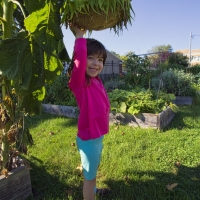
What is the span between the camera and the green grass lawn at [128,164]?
224 centimetres

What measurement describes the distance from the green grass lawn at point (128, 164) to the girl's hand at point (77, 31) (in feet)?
4.85

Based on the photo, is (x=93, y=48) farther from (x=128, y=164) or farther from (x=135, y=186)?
(x=128, y=164)

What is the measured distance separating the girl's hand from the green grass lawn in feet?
4.85

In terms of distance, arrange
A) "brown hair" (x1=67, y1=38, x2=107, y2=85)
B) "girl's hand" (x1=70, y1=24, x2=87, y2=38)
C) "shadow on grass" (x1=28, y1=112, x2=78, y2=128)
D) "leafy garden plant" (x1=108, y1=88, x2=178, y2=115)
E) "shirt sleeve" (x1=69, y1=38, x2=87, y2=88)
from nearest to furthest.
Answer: "girl's hand" (x1=70, y1=24, x2=87, y2=38) → "shirt sleeve" (x1=69, y1=38, x2=87, y2=88) → "brown hair" (x1=67, y1=38, x2=107, y2=85) → "leafy garden plant" (x1=108, y1=88, x2=178, y2=115) → "shadow on grass" (x1=28, y1=112, x2=78, y2=128)

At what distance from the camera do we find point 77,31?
1419 mm

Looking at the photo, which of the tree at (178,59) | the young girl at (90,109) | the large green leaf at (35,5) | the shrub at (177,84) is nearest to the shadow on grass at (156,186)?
the young girl at (90,109)

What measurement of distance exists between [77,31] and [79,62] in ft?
0.79

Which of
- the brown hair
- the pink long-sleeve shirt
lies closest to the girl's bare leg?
the pink long-sleeve shirt

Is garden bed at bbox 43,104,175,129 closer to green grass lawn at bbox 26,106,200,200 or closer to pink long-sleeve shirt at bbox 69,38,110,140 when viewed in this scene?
green grass lawn at bbox 26,106,200,200

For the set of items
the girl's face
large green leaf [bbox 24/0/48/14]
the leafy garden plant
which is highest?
large green leaf [bbox 24/0/48/14]

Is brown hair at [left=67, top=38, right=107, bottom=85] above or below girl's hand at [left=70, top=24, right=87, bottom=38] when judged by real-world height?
below

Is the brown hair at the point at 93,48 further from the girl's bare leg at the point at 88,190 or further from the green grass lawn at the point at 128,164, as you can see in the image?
the green grass lawn at the point at 128,164

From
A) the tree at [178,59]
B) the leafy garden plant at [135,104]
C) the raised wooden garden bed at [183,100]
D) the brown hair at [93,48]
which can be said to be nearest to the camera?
the brown hair at [93,48]

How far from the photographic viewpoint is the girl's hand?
1.38 meters
